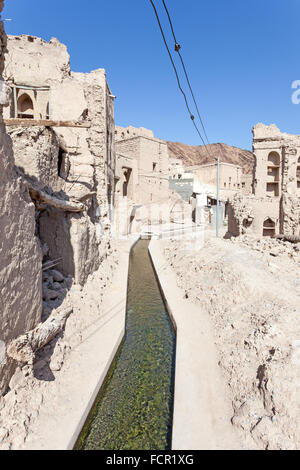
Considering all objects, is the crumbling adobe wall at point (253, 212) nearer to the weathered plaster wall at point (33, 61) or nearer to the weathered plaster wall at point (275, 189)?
the weathered plaster wall at point (275, 189)

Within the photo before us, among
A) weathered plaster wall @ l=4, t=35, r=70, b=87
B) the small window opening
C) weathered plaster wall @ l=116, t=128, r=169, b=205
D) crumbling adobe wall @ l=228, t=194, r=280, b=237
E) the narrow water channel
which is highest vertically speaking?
weathered plaster wall @ l=4, t=35, r=70, b=87

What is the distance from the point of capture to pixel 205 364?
5.83m

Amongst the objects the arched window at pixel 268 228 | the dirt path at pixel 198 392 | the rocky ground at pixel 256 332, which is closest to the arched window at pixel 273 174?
the arched window at pixel 268 228

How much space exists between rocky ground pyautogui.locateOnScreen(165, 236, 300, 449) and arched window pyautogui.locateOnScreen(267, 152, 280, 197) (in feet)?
32.1

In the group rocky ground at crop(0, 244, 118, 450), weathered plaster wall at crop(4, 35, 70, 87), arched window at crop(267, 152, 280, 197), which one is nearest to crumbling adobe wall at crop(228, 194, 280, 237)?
arched window at crop(267, 152, 280, 197)

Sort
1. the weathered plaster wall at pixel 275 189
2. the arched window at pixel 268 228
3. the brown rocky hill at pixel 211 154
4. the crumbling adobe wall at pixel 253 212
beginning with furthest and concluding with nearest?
the brown rocky hill at pixel 211 154 < the arched window at pixel 268 228 < the crumbling adobe wall at pixel 253 212 < the weathered plaster wall at pixel 275 189

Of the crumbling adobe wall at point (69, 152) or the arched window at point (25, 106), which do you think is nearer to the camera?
the crumbling adobe wall at point (69, 152)

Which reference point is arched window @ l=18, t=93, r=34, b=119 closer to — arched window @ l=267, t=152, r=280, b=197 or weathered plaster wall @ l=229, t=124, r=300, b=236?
weathered plaster wall @ l=229, t=124, r=300, b=236

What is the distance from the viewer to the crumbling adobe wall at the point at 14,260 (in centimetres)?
427

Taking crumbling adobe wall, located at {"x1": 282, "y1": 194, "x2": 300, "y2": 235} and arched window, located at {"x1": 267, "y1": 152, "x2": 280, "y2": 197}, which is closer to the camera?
crumbling adobe wall, located at {"x1": 282, "y1": 194, "x2": 300, "y2": 235}

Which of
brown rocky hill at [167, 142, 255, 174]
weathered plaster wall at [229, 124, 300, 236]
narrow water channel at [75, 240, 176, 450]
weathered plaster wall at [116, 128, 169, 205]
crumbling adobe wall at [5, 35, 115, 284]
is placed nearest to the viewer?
narrow water channel at [75, 240, 176, 450]

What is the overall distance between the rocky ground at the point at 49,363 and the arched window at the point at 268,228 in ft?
48.5

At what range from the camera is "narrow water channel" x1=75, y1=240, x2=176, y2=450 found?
14.5 ft

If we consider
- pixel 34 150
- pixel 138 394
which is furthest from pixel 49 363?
pixel 34 150
